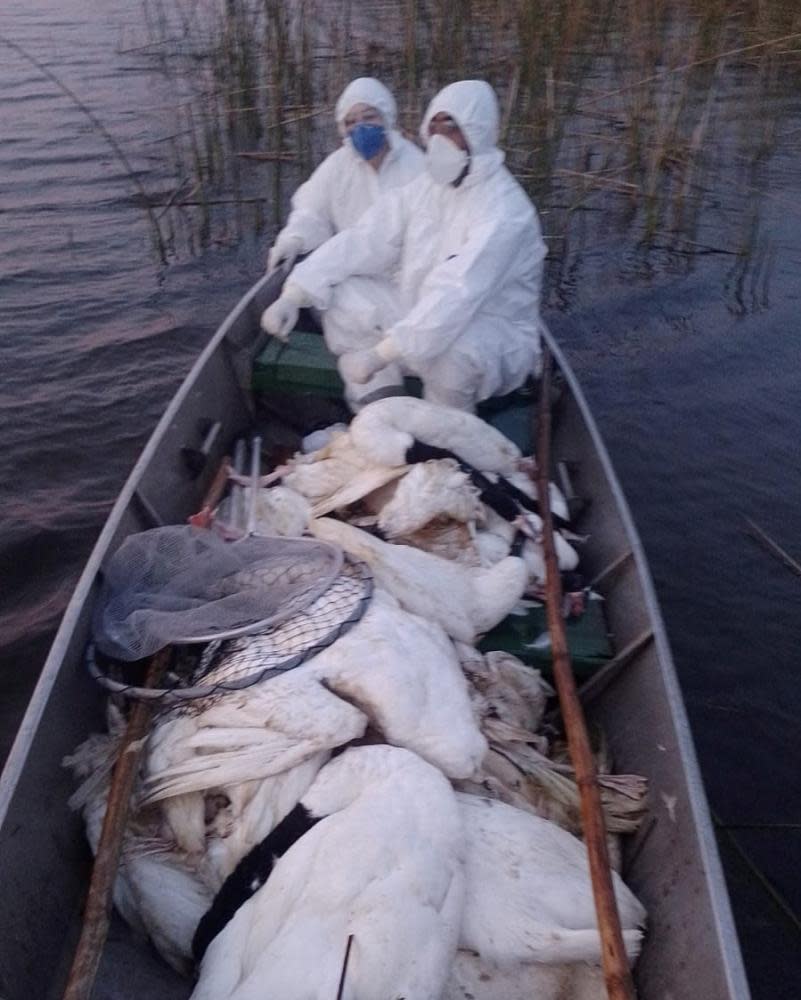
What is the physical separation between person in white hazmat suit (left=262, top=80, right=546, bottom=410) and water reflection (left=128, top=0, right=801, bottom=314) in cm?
362

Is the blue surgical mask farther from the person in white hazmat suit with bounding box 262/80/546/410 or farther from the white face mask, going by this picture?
the white face mask

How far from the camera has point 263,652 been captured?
2.76 meters

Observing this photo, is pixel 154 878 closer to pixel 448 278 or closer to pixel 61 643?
pixel 61 643

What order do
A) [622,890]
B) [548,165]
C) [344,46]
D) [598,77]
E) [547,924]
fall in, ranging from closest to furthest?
[547,924] → [622,890] → [548,165] → [344,46] → [598,77]

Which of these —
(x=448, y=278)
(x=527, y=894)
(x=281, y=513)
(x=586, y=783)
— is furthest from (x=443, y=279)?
(x=527, y=894)

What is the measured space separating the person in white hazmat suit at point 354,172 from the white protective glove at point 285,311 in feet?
2.83

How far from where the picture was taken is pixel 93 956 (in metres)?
2.07

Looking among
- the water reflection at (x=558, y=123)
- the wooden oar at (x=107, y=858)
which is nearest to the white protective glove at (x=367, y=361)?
the wooden oar at (x=107, y=858)

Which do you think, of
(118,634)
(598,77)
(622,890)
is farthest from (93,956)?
(598,77)

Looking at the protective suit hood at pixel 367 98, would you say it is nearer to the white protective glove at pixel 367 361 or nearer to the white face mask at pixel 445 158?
the white face mask at pixel 445 158

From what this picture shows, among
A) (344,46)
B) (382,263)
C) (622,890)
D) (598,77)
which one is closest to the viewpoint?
(622,890)

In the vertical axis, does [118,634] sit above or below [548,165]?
below

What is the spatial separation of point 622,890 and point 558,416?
3.09 meters

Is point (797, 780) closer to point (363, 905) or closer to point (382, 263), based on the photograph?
point (363, 905)
